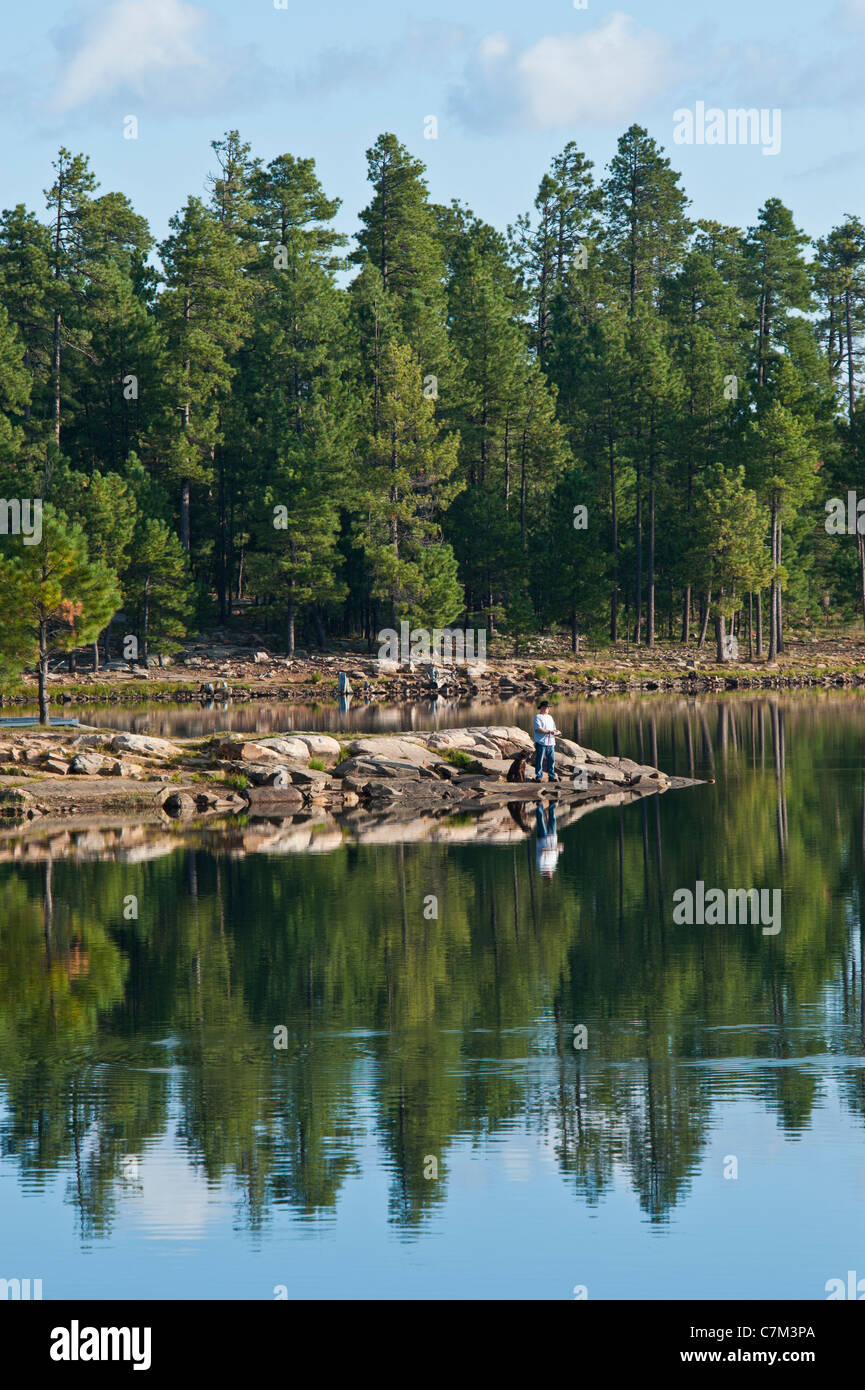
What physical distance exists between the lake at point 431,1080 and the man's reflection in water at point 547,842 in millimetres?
464

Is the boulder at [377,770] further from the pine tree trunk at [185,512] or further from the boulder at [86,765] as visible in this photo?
the pine tree trunk at [185,512]

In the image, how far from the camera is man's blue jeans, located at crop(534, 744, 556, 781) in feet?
116

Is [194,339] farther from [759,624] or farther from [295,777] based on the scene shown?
[295,777]

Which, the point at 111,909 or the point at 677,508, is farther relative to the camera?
the point at 677,508

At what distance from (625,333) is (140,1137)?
82794 mm

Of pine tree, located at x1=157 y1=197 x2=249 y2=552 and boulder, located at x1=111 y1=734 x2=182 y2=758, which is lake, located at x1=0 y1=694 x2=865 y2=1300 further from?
pine tree, located at x1=157 y1=197 x2=249 y2=552

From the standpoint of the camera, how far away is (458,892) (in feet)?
73.8

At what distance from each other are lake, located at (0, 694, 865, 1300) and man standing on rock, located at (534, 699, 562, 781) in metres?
9.19

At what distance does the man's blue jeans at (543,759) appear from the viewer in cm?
3550

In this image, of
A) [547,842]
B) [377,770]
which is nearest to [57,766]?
[377,770]

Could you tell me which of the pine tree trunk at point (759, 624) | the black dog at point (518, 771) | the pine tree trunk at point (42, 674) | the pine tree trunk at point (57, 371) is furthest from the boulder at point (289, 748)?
the pine tree trunk at point (759, 624)

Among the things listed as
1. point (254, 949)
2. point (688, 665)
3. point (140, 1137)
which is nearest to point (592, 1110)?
point (140, 1137)
